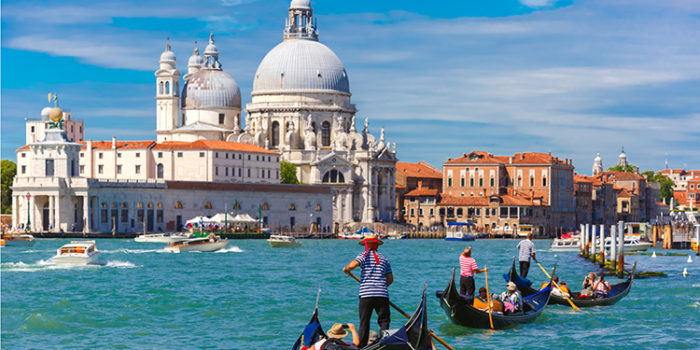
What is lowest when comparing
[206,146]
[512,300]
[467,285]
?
[512,300]

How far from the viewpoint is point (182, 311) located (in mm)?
28453

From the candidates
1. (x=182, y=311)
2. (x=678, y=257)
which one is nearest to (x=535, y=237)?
(x=678, y=257)

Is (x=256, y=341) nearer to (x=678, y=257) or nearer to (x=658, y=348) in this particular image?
(x=658, y=348)

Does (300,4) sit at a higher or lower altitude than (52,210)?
higher

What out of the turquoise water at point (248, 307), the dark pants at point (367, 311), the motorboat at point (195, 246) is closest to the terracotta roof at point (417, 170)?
the motorboat at point (195, 246)

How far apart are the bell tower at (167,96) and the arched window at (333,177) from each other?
13.5 metres

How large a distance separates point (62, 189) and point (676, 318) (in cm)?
5822

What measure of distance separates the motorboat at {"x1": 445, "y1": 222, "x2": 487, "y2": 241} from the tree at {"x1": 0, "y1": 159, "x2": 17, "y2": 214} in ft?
108

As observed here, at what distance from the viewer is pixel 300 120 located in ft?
339

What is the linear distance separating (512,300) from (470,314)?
4.67ft

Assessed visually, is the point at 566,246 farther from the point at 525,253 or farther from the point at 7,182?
the point at 7,182

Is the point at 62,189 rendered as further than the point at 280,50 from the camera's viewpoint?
No

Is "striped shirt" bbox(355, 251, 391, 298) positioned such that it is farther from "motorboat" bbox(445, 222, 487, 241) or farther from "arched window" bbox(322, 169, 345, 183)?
"arched window" bbox(322, 169, 345, 183)

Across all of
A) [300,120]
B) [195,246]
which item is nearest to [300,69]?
[300,120]
